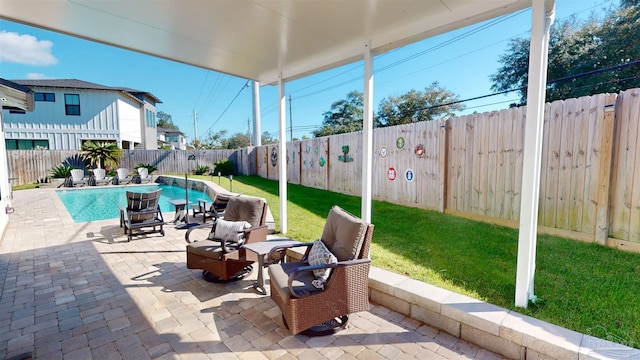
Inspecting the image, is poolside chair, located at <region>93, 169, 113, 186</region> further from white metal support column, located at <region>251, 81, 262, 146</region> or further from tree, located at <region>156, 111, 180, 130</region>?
tree, located at <region>156, 111, 180, 130</region>

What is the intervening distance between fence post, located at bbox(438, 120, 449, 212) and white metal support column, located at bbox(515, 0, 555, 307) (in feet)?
10.9

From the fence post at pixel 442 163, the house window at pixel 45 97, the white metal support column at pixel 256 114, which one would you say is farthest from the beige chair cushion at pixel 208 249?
the house window at pixel 45 97

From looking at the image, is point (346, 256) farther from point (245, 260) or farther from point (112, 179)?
point (112, 179)

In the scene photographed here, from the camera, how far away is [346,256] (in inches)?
111

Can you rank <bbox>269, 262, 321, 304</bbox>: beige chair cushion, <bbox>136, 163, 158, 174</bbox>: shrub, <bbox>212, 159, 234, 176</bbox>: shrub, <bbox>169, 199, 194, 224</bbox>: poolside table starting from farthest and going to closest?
<bbox>212, 159, 234, 176</bbox>: shrub → <bbox>136, 163, 158, 174</bbox>: shrub → <bbox>169, 199, 194, 224</bbox>: poolside table → <bbox>269, 262, 321, 304</bbox>: beige chair cushion

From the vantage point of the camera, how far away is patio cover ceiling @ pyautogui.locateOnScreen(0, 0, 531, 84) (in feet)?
9.11

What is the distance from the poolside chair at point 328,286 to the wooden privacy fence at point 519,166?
275 cm

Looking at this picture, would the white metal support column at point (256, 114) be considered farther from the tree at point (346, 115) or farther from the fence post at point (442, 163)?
the fence post at point (442, 163)

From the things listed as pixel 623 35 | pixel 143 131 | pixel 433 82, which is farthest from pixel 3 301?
pixel 433 82

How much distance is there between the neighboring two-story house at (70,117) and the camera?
17.5 m

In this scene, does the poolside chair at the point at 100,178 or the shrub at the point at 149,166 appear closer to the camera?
the poolside chair at the point at 100,178

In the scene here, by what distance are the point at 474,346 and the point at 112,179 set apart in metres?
18.4

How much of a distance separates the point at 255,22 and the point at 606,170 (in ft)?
15.6

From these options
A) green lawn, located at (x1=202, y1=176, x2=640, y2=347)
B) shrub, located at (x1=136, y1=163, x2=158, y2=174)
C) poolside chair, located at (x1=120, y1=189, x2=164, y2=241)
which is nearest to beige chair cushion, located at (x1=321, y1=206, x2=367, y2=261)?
green lawn, located at (x1=202, y1=176, x2=640, y2=347)
